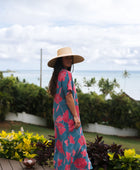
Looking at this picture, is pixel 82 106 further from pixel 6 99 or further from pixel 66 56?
pixel 66 56

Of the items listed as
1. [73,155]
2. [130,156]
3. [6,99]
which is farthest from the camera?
[6,99]

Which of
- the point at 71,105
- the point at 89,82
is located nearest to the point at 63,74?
the point at 71,105

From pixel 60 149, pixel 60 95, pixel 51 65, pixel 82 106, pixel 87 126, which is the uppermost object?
pixel 51 65

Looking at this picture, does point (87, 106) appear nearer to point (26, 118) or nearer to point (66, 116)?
point (26, 118)

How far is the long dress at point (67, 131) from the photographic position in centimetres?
309

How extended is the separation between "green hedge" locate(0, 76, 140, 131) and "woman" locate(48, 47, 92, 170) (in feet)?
26.9

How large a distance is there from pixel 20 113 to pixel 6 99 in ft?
3.90

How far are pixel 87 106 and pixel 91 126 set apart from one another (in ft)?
3.21

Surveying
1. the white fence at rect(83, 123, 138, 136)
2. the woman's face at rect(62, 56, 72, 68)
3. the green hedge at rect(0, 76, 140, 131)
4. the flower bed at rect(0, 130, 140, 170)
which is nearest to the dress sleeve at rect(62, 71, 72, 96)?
the woman's face at rect(62, 56, 72, 68)

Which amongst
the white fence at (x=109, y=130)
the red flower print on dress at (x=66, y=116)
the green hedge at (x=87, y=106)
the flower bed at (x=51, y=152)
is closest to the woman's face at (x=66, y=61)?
the red flower print on dress at (x=66, y=116)

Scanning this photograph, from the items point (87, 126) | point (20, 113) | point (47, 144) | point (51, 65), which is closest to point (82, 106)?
point (87, 126)

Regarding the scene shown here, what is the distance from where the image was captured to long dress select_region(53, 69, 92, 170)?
309cm

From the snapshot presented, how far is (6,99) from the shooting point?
1055 centimetres

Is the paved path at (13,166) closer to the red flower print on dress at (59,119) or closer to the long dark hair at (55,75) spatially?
the red flower print on dress at (59,119)
